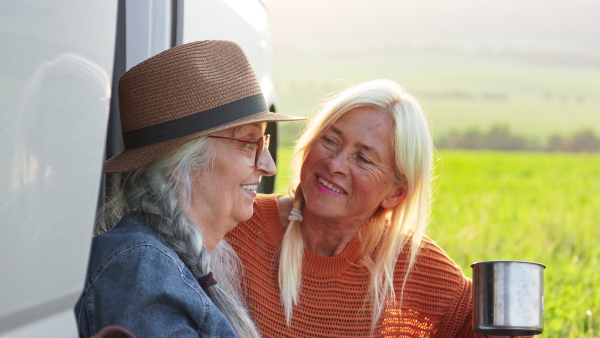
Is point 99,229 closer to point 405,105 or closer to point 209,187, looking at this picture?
point 209,187

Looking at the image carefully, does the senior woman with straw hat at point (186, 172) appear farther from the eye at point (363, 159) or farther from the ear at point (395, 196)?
the ear at point (395, 196)

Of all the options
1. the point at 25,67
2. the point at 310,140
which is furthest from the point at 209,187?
the point at 310,140

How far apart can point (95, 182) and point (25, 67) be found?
0.36m

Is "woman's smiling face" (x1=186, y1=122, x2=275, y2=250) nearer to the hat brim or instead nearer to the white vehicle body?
the hat brim

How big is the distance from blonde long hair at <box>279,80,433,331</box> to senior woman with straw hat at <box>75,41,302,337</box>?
0.78 m

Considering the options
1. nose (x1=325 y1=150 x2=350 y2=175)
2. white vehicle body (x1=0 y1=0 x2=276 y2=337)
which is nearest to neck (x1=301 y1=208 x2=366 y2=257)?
nose (x1=325 y1=150 x2=350 y2=175)

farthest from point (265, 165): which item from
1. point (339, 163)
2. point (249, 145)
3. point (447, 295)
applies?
point (447, 295)

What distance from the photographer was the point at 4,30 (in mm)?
1487

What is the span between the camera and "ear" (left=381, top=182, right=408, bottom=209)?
10.8 ft

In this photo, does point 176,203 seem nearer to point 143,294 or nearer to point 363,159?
point 143,294

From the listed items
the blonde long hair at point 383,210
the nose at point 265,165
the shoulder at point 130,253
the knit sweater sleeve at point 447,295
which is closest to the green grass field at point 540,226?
the blonde long hair at point 383,210

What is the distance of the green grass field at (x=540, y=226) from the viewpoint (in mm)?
5707

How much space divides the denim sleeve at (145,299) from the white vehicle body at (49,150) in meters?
0.17

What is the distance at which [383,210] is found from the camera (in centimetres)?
337
